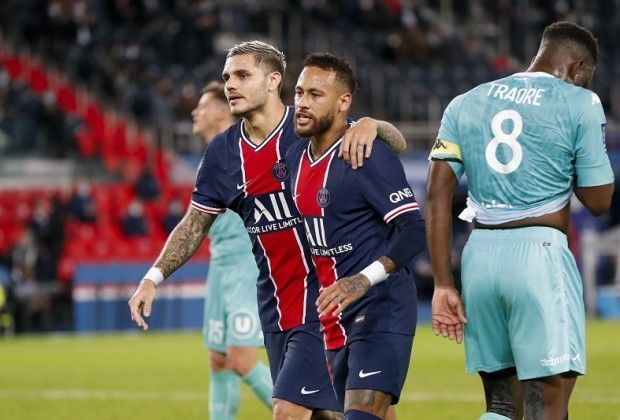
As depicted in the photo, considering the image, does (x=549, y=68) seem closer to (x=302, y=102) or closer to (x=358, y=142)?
(x=358, y=142)

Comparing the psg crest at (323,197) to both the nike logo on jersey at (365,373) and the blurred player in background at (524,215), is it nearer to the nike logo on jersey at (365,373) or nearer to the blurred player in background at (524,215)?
the blurred player in background at (524,215)

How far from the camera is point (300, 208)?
6.99 m

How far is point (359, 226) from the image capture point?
22.5 feet

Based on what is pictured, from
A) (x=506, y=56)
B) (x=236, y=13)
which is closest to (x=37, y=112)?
(x=236, y=13)

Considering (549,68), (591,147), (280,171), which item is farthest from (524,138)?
(280,171)

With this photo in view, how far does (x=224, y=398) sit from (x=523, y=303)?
4.03 meters

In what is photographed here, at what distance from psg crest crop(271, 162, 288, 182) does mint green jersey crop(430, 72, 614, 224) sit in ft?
4.12

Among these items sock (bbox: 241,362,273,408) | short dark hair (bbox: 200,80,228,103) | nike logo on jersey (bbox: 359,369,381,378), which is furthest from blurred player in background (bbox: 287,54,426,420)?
short dark hair (bbox: 200,80,228,103)

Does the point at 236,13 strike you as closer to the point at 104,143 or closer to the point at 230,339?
the point at 104,143

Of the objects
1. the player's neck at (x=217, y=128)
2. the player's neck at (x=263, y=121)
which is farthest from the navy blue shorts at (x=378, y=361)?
the player's neck at (x=217, y=128)

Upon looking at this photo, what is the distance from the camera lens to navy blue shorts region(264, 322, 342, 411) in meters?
7.20

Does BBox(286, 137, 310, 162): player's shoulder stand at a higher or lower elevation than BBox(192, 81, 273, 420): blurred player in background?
higher

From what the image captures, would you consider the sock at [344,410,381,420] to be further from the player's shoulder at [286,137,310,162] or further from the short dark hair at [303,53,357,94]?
the short dark hair at [303,53,357,94]

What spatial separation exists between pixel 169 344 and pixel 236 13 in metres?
12.8
